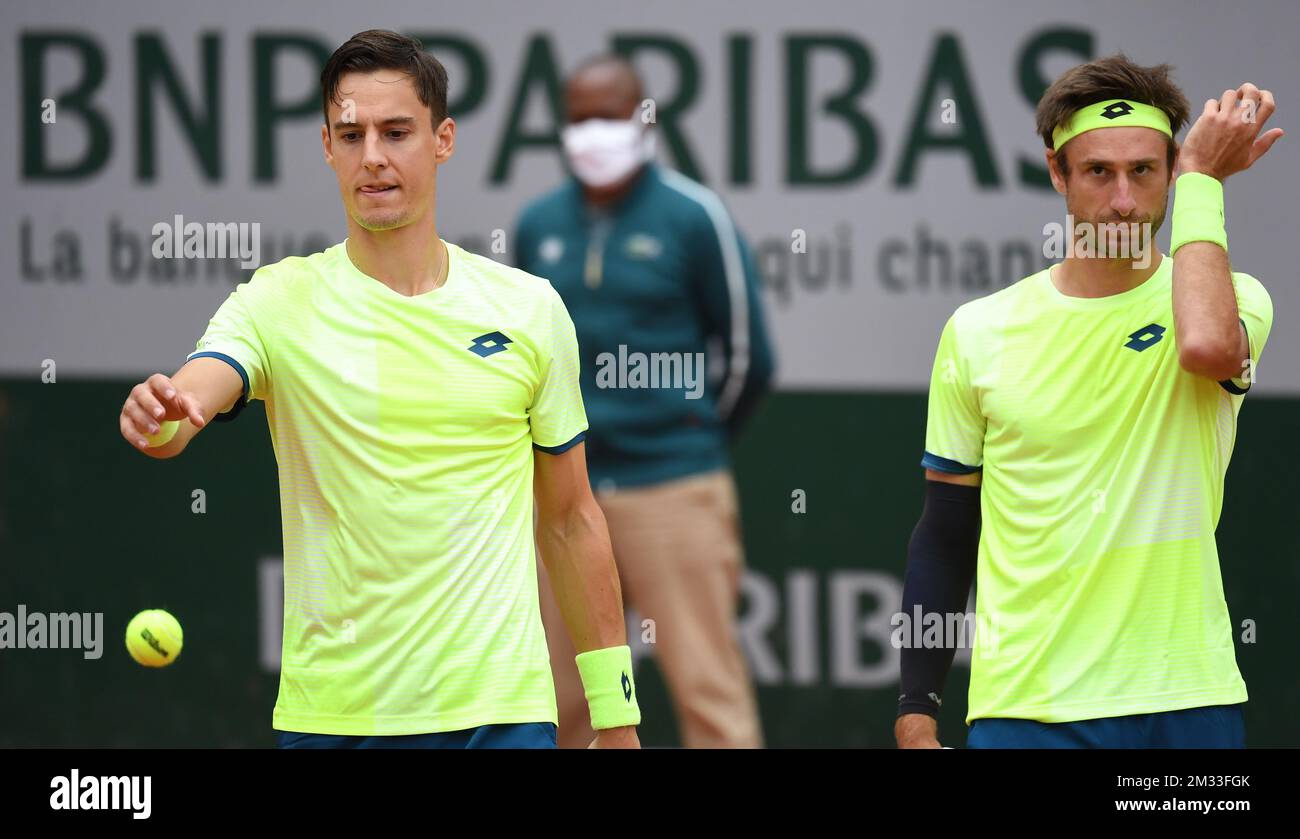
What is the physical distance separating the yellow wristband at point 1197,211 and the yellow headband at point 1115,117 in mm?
158

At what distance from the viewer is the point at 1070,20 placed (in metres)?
6.70

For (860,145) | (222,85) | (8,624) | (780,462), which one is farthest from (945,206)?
(8,624)

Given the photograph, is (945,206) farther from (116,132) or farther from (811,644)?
(116,132)

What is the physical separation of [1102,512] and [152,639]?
209 cm

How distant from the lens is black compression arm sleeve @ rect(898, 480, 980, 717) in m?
4.20

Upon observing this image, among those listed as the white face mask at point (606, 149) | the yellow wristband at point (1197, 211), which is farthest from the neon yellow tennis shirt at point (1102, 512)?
the white face mask at point (606, 149)

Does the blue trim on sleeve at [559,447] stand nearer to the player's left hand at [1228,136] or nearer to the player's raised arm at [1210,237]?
the player's raised arm at [1210,237]

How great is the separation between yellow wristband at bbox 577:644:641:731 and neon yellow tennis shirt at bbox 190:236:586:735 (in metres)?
0.17

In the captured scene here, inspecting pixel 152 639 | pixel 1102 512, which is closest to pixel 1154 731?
pixel 1102 512

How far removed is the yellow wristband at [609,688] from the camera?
407cm

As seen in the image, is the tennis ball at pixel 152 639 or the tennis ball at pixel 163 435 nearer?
the tennis ball at pixel 163 435

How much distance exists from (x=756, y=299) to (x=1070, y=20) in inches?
54.1


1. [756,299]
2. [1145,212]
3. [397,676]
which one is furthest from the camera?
[756,299]

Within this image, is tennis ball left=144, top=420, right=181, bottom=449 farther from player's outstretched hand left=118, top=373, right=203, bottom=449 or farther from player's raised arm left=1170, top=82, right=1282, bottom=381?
player's raised arm left=1170, top=82, right=1282, bottom=381
